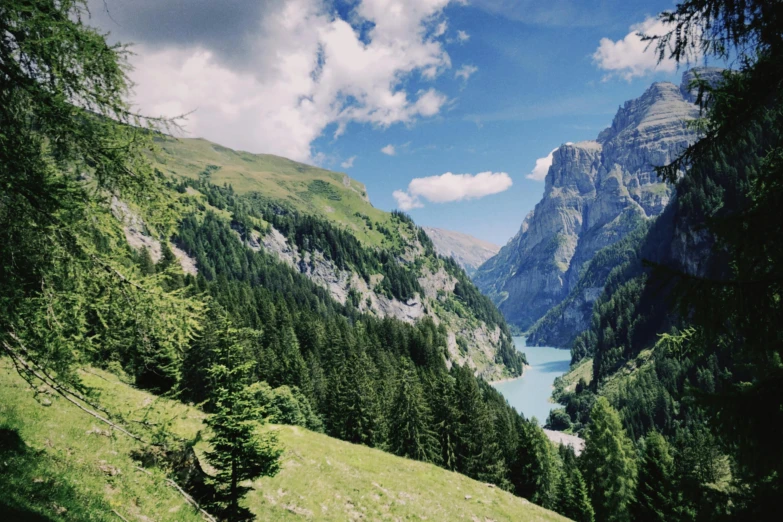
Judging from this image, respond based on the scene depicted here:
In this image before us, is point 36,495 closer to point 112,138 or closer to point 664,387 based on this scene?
point 112,138

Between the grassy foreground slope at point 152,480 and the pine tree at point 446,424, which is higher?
the grassy foreground slope at point 152,480

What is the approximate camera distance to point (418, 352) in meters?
84.1

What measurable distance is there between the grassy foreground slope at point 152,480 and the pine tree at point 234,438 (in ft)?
5.40

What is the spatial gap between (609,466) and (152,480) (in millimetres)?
47128

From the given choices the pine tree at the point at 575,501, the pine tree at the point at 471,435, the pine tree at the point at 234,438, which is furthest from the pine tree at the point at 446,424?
the pine tree at the point at 234,438

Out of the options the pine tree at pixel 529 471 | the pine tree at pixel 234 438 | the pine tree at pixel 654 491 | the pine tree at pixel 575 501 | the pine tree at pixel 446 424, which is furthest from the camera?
the pine tree at pixel 529 471

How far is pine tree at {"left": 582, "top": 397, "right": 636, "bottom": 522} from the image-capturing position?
41691 mm

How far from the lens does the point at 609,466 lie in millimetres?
42969

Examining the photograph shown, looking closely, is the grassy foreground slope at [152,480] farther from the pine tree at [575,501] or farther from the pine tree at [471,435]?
the pine tree at [575,501]

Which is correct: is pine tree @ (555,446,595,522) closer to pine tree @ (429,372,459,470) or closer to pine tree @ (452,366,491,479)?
pine tree @ (452,366,491,479)

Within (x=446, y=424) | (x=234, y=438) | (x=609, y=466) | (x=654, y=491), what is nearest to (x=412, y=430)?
(x=446, y=424)

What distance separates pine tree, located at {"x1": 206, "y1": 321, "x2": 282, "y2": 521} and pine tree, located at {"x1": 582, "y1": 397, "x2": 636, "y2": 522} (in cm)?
3971

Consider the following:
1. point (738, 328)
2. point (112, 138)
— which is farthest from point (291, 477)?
point (738, 328)

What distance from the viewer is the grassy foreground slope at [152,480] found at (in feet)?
27.1
